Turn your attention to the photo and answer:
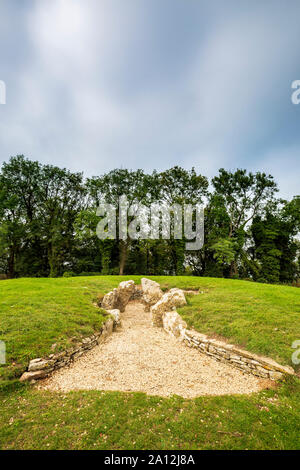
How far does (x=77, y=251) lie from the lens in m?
30.5

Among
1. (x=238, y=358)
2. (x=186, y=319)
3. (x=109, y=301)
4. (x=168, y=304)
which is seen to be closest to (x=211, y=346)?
(x=238, y=358)

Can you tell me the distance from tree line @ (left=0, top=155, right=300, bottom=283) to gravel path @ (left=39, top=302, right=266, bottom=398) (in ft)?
64.8

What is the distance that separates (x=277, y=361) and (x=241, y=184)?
29.8 metres

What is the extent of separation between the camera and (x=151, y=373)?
19.9 feet

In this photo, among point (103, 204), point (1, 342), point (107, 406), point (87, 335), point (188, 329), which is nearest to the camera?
point (107, 406)

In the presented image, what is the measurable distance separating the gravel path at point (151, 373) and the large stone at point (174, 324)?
0.58 metres

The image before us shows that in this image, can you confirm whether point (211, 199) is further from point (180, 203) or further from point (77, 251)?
point (77, 251)

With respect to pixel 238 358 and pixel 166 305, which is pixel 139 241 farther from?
pixel 238 358

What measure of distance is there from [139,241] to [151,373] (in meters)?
22.7

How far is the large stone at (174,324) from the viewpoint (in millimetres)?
9073

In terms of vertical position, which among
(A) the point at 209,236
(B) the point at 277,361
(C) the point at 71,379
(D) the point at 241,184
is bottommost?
(C) the point at 71,379

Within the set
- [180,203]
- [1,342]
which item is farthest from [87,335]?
[180,203]

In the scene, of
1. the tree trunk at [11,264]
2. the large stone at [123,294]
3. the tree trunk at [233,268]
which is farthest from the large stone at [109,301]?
the tree trunk at [11,264]

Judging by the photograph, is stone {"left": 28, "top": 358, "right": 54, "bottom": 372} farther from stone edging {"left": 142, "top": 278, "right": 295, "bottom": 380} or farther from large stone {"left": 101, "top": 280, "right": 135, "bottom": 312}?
large stone {"left": 101, "top": 280, "right": 135, "bottom": 312}
